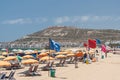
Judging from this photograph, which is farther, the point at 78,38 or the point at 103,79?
the point at 78,38

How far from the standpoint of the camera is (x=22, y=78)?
19703 millimetres

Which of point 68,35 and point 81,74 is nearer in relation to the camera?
point 81,74

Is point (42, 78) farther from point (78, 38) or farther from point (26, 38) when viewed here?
point (26, 38)

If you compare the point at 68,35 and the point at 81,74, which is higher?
the point at 68,35

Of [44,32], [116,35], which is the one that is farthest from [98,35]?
[44,32]

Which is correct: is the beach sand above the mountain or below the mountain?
below

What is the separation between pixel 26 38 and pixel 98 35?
37989mm

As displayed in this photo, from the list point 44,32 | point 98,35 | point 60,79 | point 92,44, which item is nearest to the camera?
point 60,79

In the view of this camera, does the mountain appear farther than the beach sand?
Yes

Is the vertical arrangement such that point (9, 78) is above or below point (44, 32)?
below

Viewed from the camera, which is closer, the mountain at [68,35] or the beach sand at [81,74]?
the beach sand at [81,74]

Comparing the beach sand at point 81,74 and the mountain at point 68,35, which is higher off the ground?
the mountain at point 68,35

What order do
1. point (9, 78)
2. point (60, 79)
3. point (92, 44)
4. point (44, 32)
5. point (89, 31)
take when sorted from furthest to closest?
point (44, 32) → point (89, 31) → point (92, 44) → point (60, 79) → point (9, 78)

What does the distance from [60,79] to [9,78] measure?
12.1ft
